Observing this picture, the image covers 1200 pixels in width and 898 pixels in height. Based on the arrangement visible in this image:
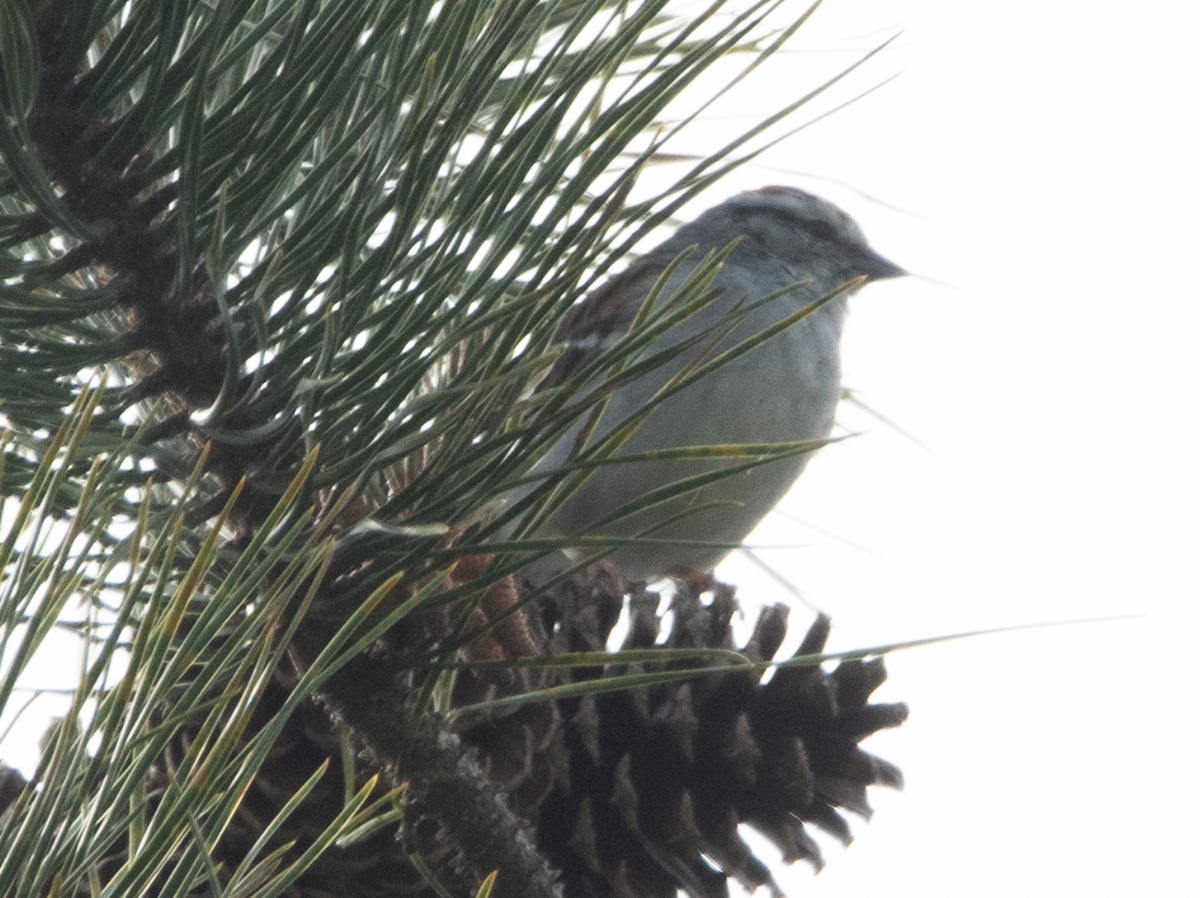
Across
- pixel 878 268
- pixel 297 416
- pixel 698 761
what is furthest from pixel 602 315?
pixel 297 416

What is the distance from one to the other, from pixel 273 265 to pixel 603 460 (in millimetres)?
232

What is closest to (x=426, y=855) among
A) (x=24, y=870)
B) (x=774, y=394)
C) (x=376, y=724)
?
(x=376, y=724)

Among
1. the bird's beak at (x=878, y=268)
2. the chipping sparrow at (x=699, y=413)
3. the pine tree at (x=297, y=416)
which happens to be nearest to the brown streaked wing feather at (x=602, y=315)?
the chipping sparrow at (x=699, y=413)

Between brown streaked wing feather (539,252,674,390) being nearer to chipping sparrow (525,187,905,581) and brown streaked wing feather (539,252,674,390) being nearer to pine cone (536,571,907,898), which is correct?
chipping sparrow (525,187,905,581)

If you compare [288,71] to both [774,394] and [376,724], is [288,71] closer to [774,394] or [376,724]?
[376,724]

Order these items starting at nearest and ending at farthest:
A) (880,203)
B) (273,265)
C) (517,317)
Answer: (273,265) < (517,317) < (880,203)

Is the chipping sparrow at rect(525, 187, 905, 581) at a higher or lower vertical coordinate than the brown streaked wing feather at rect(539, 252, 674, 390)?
lower

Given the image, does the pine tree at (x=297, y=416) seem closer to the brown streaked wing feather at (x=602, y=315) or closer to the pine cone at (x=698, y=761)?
the pine cone at (x=698, y=761)

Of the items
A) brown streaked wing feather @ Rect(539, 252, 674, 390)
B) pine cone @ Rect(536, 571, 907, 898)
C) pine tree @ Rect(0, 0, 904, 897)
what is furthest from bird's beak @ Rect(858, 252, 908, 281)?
pine tree @ Rect(0, 0, 904, 897)

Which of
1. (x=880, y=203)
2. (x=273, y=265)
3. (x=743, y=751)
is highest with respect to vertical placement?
(x=273, y=265)

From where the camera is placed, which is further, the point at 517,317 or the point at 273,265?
the point at 517,317

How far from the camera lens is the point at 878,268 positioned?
3.53 metres

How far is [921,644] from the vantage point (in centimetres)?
83

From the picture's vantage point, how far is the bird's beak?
352 centimetres
